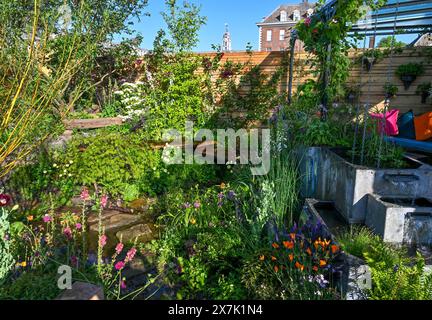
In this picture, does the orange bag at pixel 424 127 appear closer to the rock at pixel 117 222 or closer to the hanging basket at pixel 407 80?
the hanging basket at pixel 407 80

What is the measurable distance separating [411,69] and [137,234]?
21.8 feet

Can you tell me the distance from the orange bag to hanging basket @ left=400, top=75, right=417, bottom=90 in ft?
5.67

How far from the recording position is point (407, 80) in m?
6.64

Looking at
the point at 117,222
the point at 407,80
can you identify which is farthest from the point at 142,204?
the point at 407,80

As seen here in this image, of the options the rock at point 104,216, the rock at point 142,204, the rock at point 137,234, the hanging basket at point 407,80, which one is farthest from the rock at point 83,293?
the hanging basket at point 407,80

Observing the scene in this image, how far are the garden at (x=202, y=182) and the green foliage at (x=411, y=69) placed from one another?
1.2 inches

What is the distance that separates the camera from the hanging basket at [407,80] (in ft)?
21.7

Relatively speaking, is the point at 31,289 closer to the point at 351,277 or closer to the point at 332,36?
the point at 351,277

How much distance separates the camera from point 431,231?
7.22 feet

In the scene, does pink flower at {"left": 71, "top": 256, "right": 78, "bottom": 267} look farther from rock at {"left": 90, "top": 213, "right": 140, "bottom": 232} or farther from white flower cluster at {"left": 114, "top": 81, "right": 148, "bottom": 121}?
white flower cluster at {"left": 114, "top": 81, "right": 148, "bottom": 121}
